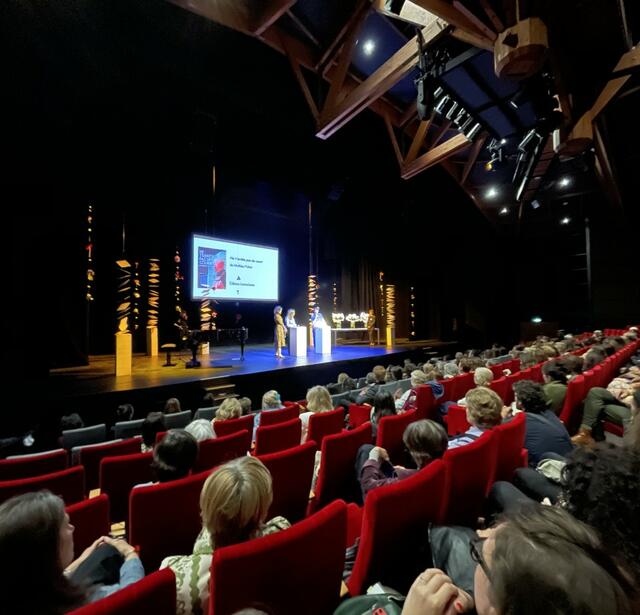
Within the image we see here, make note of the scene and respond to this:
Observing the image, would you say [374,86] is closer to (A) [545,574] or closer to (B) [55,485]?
(B) [55,485]

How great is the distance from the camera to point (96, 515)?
55.6 inches

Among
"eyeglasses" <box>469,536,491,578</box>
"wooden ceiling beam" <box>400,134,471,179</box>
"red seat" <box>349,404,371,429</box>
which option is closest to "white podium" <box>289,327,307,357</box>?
"wooden ceiling beam" <box>400,134,471,179</box>

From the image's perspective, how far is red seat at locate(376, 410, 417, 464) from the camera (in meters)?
2.50

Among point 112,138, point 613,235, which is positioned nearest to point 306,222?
point 112,138

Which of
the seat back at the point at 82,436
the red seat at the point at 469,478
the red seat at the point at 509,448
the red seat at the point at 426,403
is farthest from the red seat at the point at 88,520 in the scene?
the red seat at the point at 426,403

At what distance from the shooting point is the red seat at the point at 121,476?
204 cm

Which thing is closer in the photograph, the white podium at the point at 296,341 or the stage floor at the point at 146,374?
the stage floor at the point at 146,374

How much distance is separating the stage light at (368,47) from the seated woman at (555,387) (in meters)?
6.21

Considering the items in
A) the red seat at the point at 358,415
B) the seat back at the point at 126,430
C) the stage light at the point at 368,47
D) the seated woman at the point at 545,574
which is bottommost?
the seat back at the point at 126,430

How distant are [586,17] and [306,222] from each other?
31.0 feet

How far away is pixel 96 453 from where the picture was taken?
2.49 metres

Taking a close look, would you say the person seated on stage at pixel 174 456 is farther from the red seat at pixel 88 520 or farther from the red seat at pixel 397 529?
the red seat at pixel 397 529

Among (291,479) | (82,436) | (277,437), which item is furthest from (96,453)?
(291,479)

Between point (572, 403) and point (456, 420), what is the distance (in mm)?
1009
